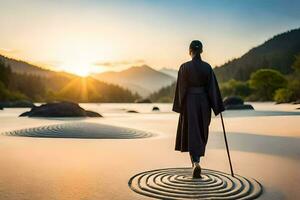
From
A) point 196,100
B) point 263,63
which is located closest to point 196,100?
point 196,100

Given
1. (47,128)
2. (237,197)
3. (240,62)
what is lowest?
Answer: (237,197)

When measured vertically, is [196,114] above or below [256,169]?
above

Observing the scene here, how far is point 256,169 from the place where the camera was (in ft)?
23.5

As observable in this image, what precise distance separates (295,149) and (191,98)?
492cm

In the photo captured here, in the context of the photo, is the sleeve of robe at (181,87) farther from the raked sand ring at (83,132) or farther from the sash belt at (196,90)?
the raked sand ring at (83,132)

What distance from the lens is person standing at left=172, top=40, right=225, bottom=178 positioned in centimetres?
638

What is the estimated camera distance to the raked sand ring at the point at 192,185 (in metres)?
5.12

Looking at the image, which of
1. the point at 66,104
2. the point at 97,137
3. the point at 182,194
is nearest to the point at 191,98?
the point at 182,194

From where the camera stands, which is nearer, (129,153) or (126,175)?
(126,175)

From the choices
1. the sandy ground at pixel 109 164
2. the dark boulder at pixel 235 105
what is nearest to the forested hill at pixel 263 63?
the dark boulder at pixel 235 105

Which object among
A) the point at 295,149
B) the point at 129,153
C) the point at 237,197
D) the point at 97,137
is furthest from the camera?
the point at 97,137

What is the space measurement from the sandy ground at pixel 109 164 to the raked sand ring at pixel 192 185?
0.21 meters

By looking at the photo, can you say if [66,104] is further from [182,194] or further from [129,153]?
[182,194]

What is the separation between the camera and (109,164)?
7.67 m
